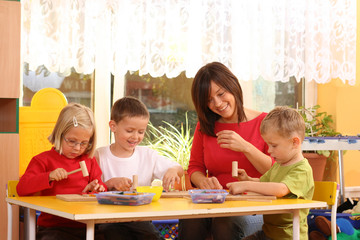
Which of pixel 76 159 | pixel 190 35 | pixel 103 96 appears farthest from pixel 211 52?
pixel 76 159

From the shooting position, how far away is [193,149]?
2512 mm

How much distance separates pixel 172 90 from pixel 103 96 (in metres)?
0.51

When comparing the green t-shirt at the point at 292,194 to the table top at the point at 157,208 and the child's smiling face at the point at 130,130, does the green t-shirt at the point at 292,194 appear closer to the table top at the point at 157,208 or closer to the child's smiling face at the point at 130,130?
the table top at the point at 157,208

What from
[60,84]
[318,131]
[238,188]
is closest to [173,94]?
[60,84]

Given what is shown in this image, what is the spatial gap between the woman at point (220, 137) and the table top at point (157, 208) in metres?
0.41

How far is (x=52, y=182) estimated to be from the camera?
2020mm

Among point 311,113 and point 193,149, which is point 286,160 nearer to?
point 193,149

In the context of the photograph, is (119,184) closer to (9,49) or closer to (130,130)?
(130,130)

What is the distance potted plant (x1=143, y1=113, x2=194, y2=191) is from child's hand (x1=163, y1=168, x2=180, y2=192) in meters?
1.23

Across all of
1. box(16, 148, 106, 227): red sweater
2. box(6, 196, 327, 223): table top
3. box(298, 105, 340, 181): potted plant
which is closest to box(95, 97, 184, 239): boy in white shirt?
box(16, 148, 106, 227): red sweater

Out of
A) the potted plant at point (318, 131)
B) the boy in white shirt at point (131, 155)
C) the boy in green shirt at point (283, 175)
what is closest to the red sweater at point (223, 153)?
the boy in white shirt at point (131, 155)

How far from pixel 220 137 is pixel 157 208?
717 millimetres

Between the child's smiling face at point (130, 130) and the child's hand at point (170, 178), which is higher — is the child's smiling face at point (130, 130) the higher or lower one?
the higher one

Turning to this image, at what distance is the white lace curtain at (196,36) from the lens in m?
3.26
